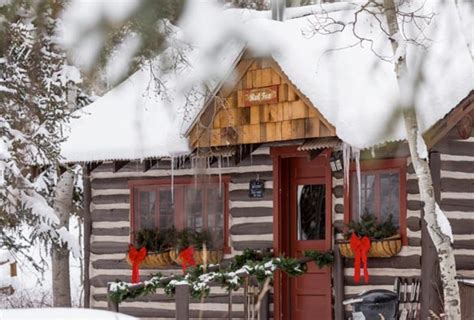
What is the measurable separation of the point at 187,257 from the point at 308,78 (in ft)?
11.9

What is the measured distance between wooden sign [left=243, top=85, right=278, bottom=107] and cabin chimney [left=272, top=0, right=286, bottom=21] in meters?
3.65

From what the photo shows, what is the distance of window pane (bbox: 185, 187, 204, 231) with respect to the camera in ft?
50.9

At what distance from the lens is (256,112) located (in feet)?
44.5

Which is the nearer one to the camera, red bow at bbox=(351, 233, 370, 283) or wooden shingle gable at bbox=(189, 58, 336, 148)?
wooden shingle gable at bbox=(189, 58, 336, 148)

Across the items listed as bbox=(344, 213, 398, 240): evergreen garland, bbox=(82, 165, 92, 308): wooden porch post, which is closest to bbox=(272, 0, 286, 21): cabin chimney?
bbox=(82, 165, 92, 308): wooden porch post

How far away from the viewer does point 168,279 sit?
541 inches

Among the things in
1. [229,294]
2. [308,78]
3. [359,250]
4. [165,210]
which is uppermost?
[308,78]

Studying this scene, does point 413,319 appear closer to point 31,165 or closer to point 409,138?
point 409,138

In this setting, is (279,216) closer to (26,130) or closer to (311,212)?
(311,212)

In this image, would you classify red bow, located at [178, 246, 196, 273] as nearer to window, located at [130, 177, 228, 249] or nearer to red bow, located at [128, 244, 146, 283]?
window, located at [130, 177, 228, 249]

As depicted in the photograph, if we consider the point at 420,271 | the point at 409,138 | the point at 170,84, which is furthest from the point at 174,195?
the point at 409,138

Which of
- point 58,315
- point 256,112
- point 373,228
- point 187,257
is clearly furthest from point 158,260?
point 58,315

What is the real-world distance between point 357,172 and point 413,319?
2.12 metres

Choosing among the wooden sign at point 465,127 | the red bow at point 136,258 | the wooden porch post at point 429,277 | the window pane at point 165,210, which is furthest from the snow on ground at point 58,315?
the window pane at point 165,210
